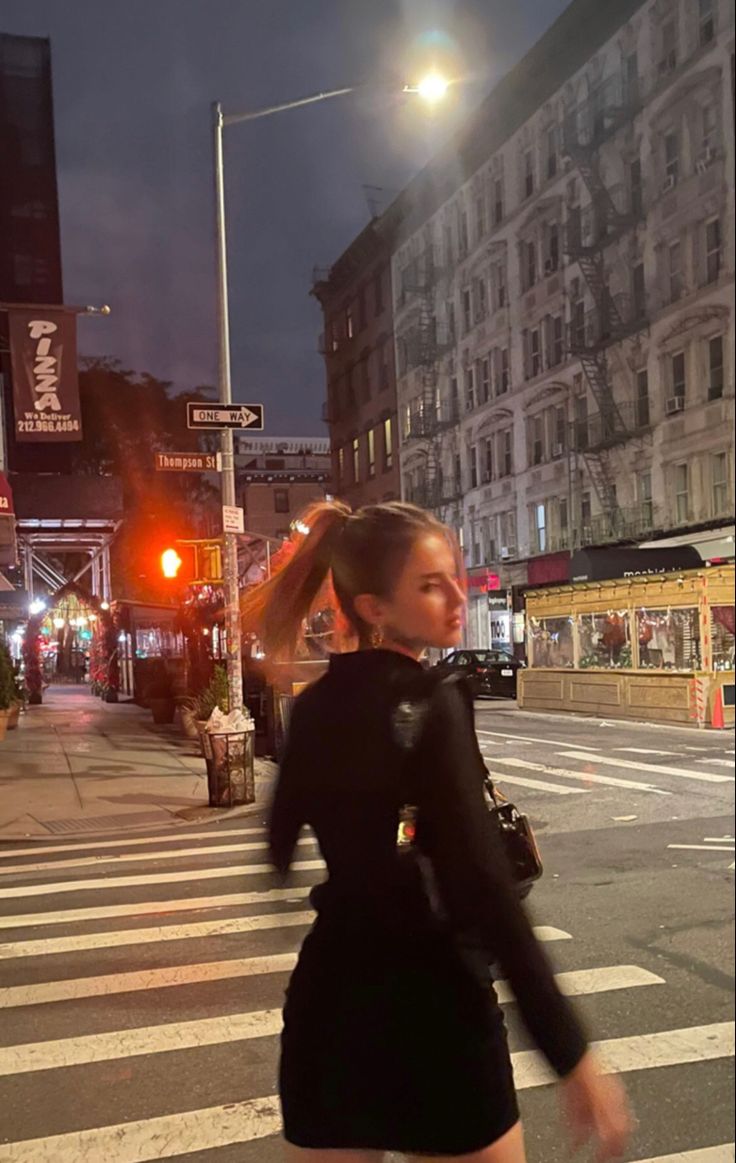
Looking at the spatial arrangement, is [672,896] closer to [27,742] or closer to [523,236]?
[523,236]

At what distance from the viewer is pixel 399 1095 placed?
1.65m

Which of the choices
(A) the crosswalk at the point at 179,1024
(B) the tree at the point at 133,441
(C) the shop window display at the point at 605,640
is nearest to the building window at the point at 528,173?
(A) the crosswalk at the point at 179,1024

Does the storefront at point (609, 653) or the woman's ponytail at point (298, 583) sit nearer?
the woman's ponytail at point (298, 583)

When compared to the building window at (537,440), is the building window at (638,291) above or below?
above

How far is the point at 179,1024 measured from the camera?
4.44 meters

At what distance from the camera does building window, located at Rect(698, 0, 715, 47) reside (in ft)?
4.68

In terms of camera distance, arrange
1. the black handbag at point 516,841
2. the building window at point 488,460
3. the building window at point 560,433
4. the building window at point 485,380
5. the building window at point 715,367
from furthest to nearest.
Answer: the building window at point 488,460 → the building window at point 485,380 → the building window at point 560,433 → the black handbag at point 516,841 → the building window at point 715,367

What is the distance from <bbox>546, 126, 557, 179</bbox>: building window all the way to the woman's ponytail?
102cm

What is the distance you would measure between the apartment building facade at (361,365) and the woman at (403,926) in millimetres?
1264

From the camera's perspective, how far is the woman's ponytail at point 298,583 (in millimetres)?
1862

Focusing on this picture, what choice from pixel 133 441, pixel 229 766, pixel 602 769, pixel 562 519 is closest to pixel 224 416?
pixel 229 766

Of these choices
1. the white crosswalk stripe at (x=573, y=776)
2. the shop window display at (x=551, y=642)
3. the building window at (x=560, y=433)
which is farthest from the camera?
the shop window display at (x=551, y=642)

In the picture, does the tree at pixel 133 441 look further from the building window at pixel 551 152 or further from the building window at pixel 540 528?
the building window at pixel 551 152

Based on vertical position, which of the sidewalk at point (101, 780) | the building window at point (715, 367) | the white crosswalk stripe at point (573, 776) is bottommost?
the sidewalk at point (101, 780)
